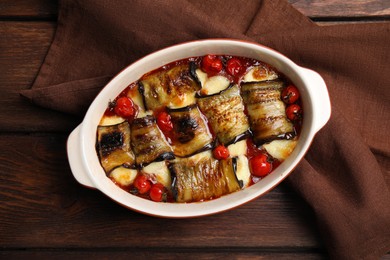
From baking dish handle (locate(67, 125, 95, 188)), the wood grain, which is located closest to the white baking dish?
baking dish handle (locate(67, 125, 95, 188))

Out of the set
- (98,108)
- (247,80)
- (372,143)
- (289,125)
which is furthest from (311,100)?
(98,108)

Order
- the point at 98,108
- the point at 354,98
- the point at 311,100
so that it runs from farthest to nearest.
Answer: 1. the point at 354,98
2. the point at 98,108
3. the point at 311,100

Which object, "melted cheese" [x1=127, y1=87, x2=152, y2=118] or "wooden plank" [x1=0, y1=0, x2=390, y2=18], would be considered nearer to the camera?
"melted cheese" [x1=127, y1=87, x2=152, y2=118]

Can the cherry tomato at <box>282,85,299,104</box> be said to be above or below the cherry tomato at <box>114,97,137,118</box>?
above

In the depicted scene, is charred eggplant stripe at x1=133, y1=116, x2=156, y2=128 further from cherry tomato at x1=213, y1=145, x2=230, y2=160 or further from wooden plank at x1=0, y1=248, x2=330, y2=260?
wooden plank at x1=0, y1=248, x2=330, y2=260

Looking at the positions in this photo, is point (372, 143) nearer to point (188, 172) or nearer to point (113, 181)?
point (188, 172)

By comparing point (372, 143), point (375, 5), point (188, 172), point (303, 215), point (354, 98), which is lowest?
point (303, 215)

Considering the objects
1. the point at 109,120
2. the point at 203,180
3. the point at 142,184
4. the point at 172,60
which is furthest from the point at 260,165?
the point at 109,120
